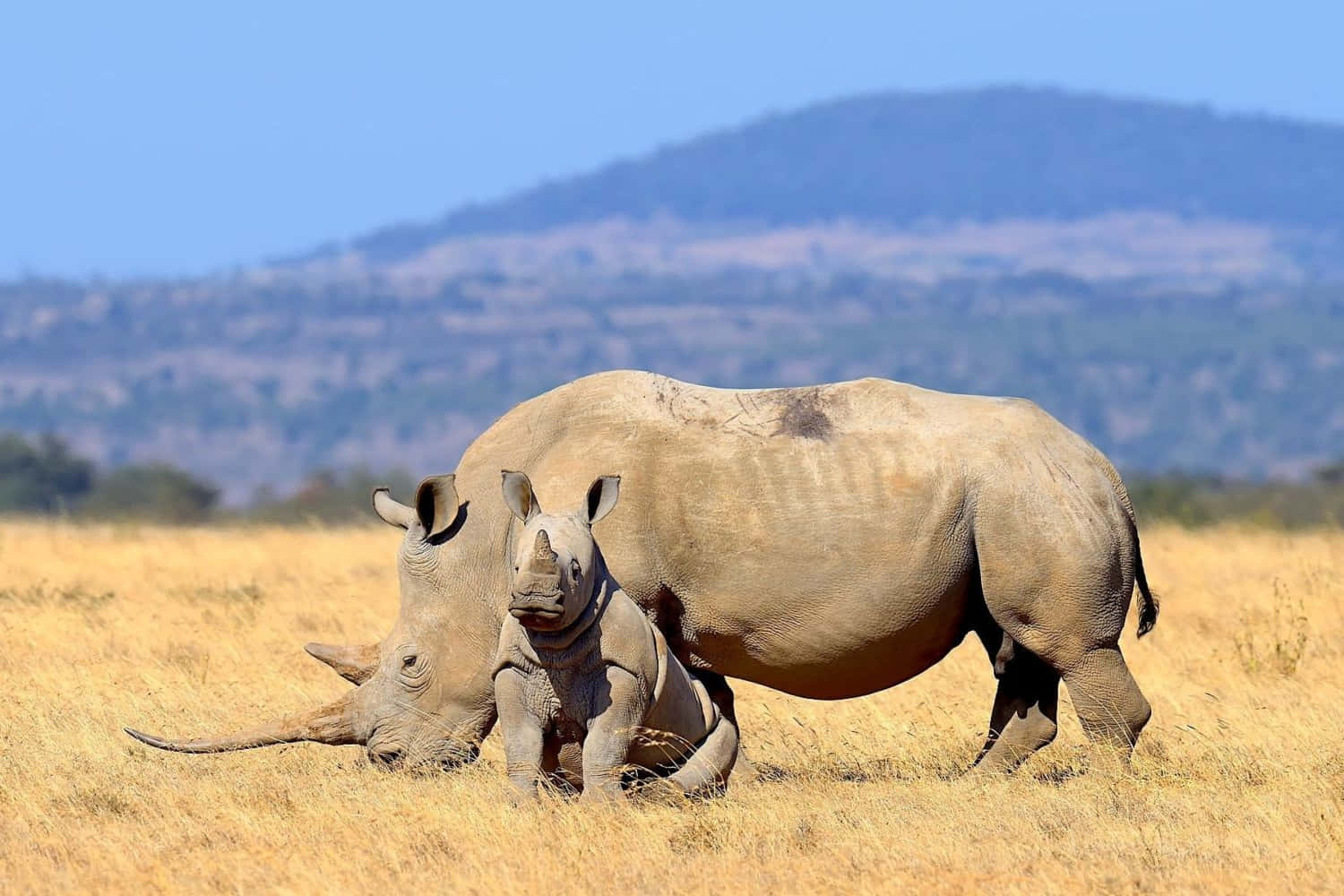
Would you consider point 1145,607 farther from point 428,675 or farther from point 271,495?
point 271,495

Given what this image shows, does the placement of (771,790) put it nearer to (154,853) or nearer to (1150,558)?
(154,853)

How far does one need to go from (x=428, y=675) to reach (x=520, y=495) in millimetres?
1025

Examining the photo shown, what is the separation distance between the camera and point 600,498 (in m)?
8.82

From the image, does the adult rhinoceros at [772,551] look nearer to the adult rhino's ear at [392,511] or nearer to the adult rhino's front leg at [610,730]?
the adult rhino's ear at [392,511]

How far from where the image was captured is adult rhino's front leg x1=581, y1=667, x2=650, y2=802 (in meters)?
8.64

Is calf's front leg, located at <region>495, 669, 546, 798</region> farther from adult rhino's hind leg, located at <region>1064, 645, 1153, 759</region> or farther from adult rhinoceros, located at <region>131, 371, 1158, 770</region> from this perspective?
adult rhino's hind leg, located at <region>1064, 645, 1153, 759</region>

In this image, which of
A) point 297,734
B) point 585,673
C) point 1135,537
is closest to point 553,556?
point 585,673

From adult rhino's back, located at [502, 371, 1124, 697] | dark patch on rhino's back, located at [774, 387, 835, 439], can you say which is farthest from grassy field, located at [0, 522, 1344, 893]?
dark patch on rhino's back, located at [774, 387, 835, 439]

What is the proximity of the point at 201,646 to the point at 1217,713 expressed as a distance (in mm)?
5661

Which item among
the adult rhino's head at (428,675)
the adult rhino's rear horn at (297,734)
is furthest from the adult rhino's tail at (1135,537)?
the adult rhino's rear horn at (297,734)

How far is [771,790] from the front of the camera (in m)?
9.45

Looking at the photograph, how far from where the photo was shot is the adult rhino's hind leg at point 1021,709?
33.0ft

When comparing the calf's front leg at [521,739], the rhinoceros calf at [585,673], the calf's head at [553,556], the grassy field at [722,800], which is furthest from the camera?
the calf's front leg at [521,739]

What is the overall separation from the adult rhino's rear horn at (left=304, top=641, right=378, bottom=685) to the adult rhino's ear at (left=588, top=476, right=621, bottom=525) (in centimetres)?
145
